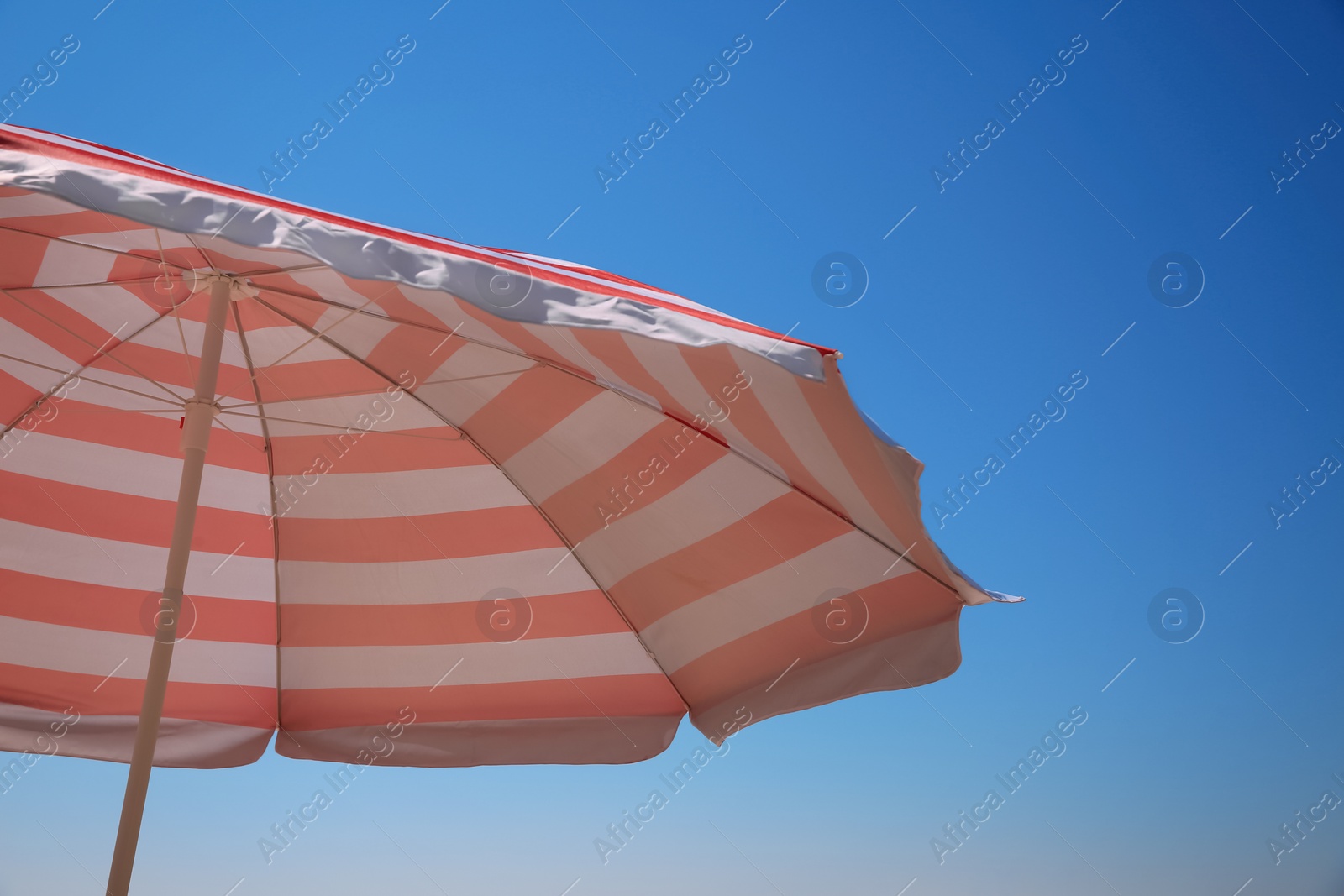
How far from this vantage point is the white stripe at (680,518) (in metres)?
2.50

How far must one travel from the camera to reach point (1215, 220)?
21.1ft

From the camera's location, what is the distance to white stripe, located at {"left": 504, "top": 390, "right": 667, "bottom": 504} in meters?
2.59

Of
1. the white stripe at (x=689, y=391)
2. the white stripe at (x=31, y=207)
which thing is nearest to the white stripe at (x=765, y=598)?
the white stripe at (x=689, y=391)

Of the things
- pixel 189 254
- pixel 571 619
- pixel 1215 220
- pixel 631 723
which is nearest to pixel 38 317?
pixel 189 254

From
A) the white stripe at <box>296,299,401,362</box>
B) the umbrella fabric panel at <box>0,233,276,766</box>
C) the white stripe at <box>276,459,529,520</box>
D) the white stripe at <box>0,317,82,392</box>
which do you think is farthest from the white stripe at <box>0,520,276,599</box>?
the white stripe at <box>296,299,401,362</box>

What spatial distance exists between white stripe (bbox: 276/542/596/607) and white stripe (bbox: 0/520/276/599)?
13 cm

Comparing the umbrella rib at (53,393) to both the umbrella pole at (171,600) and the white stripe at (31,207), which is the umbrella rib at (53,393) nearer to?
the umbrella pole at (171,600)

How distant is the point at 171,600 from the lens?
221cm

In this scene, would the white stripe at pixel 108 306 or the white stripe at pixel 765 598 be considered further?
the white stripe at pixel 108 306

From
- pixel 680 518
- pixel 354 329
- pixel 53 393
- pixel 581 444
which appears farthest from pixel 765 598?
pixel 53 393

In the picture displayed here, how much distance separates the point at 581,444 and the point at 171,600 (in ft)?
4.05

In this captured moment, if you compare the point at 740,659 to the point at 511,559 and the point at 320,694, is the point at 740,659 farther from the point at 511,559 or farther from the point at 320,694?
the point at 320,694

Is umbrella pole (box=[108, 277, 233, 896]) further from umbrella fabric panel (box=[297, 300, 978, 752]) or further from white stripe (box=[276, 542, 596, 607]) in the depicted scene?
white stripe (box=[276, 542, 596, 607])

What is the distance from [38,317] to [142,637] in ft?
4.06
